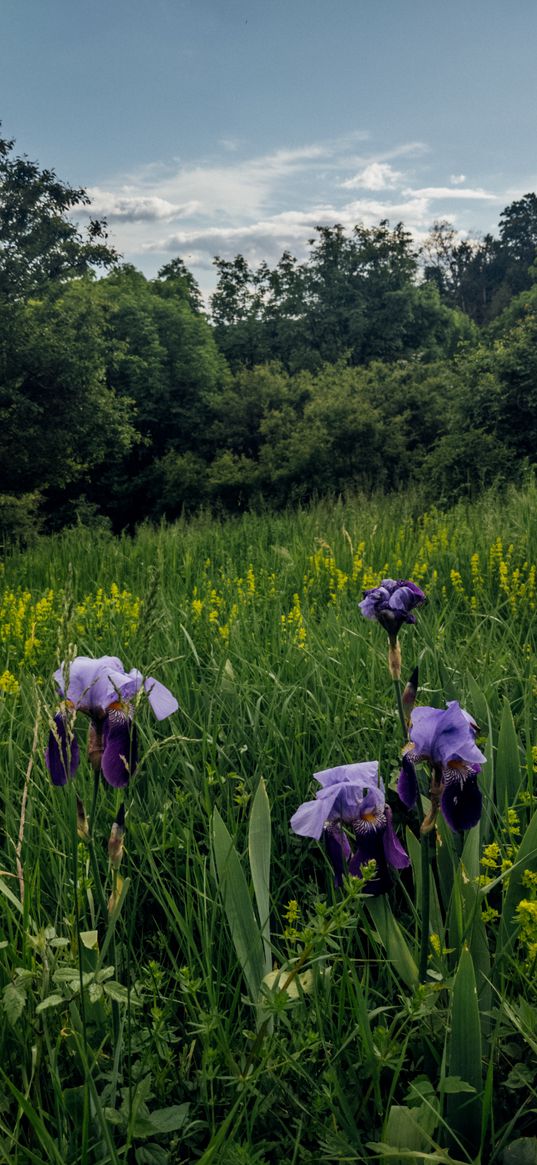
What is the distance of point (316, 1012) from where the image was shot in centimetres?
119

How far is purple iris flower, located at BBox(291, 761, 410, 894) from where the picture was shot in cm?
117

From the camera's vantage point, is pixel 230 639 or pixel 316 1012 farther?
pixel 230 639

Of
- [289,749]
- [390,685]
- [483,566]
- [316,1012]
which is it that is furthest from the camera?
[483,566]

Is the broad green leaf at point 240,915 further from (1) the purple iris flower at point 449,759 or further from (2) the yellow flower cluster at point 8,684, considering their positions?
(2) the yellow flower cluster at point 8,684

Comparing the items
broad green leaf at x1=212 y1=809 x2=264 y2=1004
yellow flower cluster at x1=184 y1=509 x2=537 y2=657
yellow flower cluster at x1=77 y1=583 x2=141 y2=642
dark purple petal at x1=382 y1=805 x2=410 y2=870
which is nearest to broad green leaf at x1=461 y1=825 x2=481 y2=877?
dark purple petal at x1=382 y1=805 x2=410 y2=870

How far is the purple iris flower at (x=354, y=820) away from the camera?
1.17 meters

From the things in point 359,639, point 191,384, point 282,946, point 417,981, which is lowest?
point 282,946

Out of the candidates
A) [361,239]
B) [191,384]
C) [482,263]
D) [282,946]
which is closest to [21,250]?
[191,384]

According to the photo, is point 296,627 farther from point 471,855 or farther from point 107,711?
point 107,711

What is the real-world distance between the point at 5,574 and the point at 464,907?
6.16m

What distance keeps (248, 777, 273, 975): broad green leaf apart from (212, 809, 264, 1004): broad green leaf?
26 millimetres

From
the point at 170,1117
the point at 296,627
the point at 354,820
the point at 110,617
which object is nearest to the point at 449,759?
the point at 354,820

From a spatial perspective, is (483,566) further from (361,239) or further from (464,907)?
(361,239)

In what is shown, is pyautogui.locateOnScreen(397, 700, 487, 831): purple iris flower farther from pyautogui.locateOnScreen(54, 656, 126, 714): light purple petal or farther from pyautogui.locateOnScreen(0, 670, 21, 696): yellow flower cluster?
pyautogui.locateOnScreen(0, 670, 21, 696): yellow flower cluster
